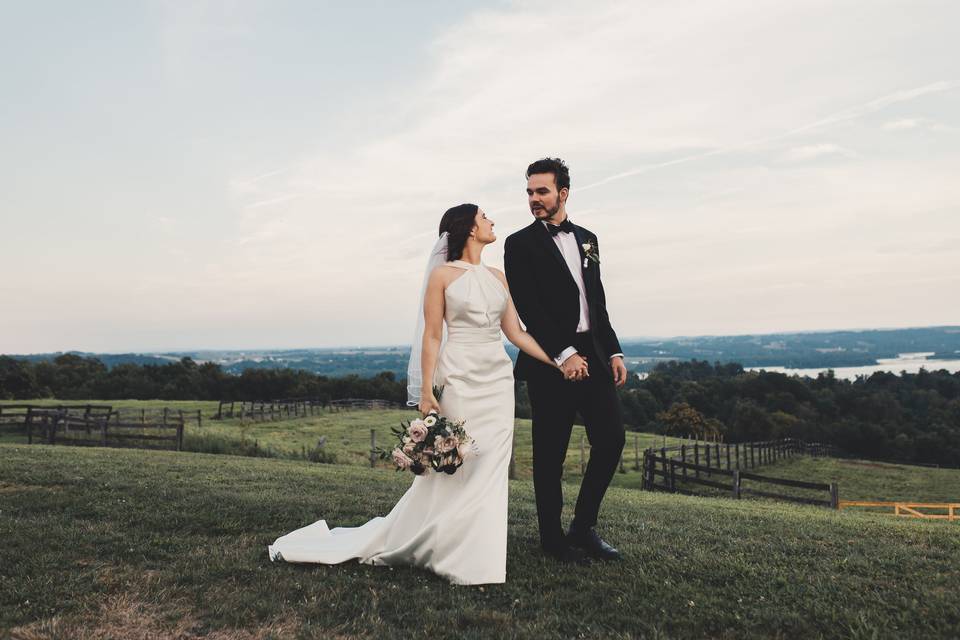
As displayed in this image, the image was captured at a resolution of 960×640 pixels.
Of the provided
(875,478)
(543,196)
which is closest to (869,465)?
(875,478)

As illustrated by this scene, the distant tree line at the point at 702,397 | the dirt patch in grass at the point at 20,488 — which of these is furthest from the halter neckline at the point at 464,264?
the distant tree line at the point at 702,397

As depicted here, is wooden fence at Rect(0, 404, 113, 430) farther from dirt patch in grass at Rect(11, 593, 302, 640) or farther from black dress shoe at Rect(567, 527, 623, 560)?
black dress shoe at Rect(567, 527, 623, 560)

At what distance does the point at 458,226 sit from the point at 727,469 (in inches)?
861

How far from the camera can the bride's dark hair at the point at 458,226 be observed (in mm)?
4473

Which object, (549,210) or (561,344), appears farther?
(549,210)

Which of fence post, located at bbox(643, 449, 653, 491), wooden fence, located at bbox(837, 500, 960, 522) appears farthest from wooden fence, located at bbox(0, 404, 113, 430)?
wooden fence, located at bbox(837, 500, 960, 522)

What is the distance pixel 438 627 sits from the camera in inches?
129

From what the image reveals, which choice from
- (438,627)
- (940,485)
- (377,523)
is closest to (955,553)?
(438,627)

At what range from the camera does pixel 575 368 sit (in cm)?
405

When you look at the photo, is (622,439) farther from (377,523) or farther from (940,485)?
(940,485)

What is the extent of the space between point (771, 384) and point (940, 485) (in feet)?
172

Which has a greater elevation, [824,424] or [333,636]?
[333,636]

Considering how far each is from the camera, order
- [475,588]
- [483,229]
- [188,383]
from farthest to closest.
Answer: [188,383] → [483,229] → [475,588]

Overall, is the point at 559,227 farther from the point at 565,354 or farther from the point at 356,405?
the point at 356,405
